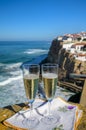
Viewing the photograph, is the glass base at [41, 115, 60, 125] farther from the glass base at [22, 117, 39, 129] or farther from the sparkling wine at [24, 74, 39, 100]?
the sparkling wine at [24, 74, 39, 100]

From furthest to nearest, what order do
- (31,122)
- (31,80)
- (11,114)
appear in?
(11,114)
(31,122)
(31,80)

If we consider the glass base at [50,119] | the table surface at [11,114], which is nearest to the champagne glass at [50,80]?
the glass base at [50,119]

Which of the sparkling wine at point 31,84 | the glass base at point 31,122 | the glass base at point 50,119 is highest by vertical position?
the sparkling wine at point 31,84

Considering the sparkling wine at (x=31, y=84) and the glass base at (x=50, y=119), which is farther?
the glass base at (x=50, y=119)

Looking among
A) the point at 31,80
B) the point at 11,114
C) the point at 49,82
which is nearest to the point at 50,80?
the point at 49,82

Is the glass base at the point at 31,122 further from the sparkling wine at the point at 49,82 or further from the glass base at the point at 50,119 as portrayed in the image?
the sparkling wine at the point at 49,82

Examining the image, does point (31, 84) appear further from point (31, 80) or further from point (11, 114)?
point (11, 114)
